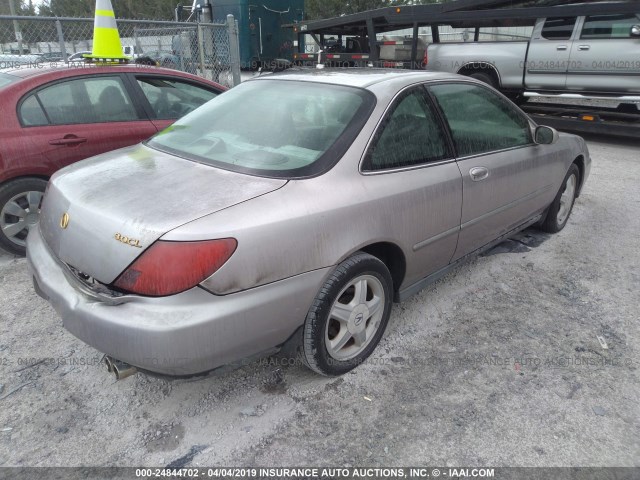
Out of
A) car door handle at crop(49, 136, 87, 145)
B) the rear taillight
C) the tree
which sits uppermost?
the tree

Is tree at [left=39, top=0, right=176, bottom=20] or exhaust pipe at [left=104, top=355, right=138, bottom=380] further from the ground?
tree at [left=39, top=0, right=176, bottom=20]

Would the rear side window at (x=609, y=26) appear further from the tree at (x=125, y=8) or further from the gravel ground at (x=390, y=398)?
the tree at (x=125, y=8)

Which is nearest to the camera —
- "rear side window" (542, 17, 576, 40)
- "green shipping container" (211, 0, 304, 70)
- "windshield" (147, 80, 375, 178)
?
"windshield" (147, 80, 375, 178)

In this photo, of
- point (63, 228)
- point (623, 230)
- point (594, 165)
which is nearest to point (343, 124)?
point (63, 228)

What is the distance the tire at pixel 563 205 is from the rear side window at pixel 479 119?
3.05 feet

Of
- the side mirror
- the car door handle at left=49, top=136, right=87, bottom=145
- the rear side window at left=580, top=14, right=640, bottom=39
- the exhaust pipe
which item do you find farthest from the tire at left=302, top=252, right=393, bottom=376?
the rear side window at left=580, top=14, right=640, bottom=39

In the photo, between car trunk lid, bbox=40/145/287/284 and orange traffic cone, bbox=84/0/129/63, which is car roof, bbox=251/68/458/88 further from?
orange traffic cone, bbox=84/0/129/63

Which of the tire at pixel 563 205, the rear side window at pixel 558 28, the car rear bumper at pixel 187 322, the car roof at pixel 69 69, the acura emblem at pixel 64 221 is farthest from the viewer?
the rear side window at pixel 558 28

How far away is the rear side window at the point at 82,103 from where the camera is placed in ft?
12.6

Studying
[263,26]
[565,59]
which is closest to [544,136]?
[565,59]

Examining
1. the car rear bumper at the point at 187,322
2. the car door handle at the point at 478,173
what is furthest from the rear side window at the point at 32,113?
the car door handle at the point at 478,173

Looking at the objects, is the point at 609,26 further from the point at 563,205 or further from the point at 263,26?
the point at 263,26

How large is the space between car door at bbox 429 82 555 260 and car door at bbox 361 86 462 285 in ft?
0.47

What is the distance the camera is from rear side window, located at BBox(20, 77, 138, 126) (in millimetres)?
3850
